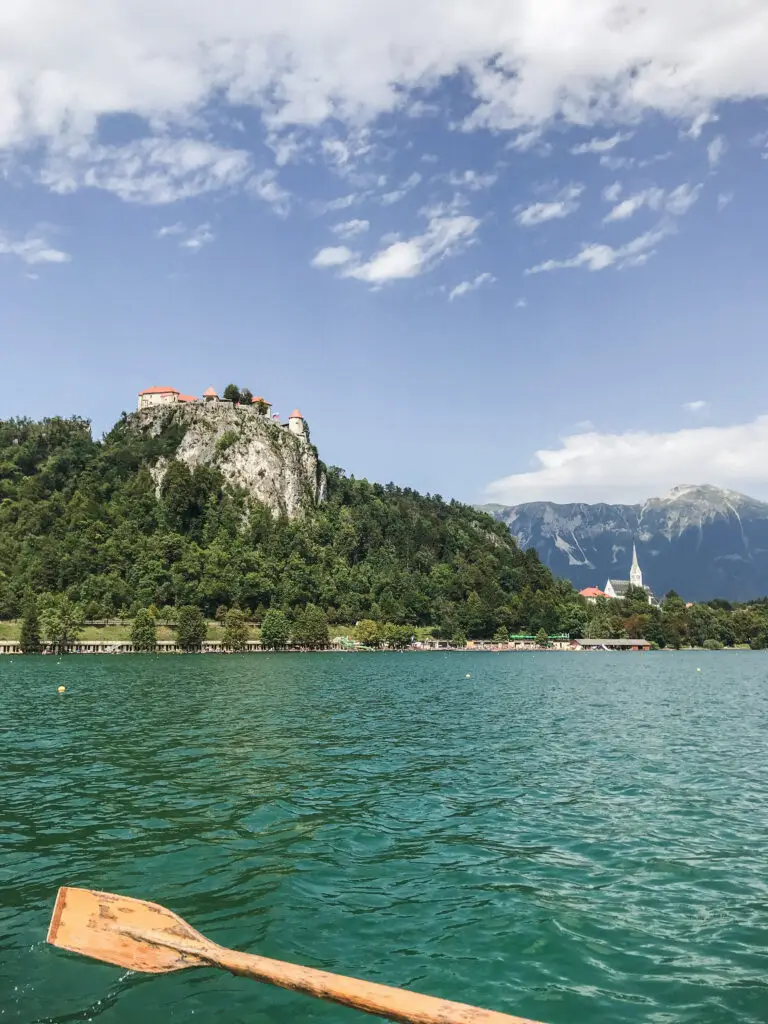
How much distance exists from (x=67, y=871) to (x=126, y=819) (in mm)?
4492

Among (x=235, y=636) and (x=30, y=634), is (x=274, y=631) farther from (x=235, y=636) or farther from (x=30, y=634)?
(x=30, y=634)

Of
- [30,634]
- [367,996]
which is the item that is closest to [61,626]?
[30,634]

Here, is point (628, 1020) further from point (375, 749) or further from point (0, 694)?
point (0, 694)

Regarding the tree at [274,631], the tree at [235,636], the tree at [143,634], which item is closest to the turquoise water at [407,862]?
the tree at [143,634]

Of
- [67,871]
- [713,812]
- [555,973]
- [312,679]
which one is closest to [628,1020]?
[555,973]

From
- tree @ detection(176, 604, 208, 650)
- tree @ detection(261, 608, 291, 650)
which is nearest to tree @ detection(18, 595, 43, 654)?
tree @ detection(176, 604, 208, 650)

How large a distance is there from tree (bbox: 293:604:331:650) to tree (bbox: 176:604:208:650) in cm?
2469

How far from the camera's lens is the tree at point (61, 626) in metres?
157

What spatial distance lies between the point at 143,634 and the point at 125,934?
161 meters

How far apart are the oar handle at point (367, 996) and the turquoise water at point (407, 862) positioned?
102cm

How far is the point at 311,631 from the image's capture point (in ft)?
616

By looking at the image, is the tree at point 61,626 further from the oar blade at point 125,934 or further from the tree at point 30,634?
the oar blade at point 125,934

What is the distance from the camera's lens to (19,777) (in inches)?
1069

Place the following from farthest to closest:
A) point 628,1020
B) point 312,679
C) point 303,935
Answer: point 312,679
point 303,935
point 628,1020
